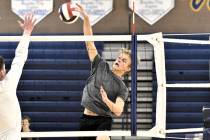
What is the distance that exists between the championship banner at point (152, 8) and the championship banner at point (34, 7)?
1.40m

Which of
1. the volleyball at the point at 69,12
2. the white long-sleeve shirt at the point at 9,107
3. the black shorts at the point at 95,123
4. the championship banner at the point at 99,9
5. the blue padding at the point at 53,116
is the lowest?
the blue padding at the point at 53,116

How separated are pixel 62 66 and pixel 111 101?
11.2 ft

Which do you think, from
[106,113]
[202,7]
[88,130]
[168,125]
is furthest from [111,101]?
[202,7]

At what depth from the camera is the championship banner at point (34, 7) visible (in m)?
7.49

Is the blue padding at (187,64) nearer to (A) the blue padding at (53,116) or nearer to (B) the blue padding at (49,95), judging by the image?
(B) the blue padding at (49,95)

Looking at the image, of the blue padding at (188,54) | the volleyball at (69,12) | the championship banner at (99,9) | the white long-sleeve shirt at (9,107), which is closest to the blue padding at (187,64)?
the blue padding at (188,54)

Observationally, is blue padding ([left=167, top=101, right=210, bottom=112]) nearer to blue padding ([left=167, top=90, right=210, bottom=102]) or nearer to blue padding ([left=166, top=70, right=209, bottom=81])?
blue padding ([left=167, top=90, right=210, bottom=102])

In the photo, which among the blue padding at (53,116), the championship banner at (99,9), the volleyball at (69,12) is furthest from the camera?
the championship banner at (99,9)

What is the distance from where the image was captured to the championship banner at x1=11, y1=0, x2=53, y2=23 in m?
7.49

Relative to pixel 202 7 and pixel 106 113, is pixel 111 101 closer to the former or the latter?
pixel 106 113

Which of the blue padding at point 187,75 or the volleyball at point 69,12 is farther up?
the volleyball at point 69,12

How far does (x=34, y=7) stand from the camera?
24.7 feet

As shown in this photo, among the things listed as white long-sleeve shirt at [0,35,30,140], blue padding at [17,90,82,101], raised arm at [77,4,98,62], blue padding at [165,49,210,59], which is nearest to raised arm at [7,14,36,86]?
white long-sleeve shirt at [0,35,30,140]

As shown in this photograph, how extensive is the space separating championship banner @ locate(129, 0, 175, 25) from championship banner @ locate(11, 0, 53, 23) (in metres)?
1.40
